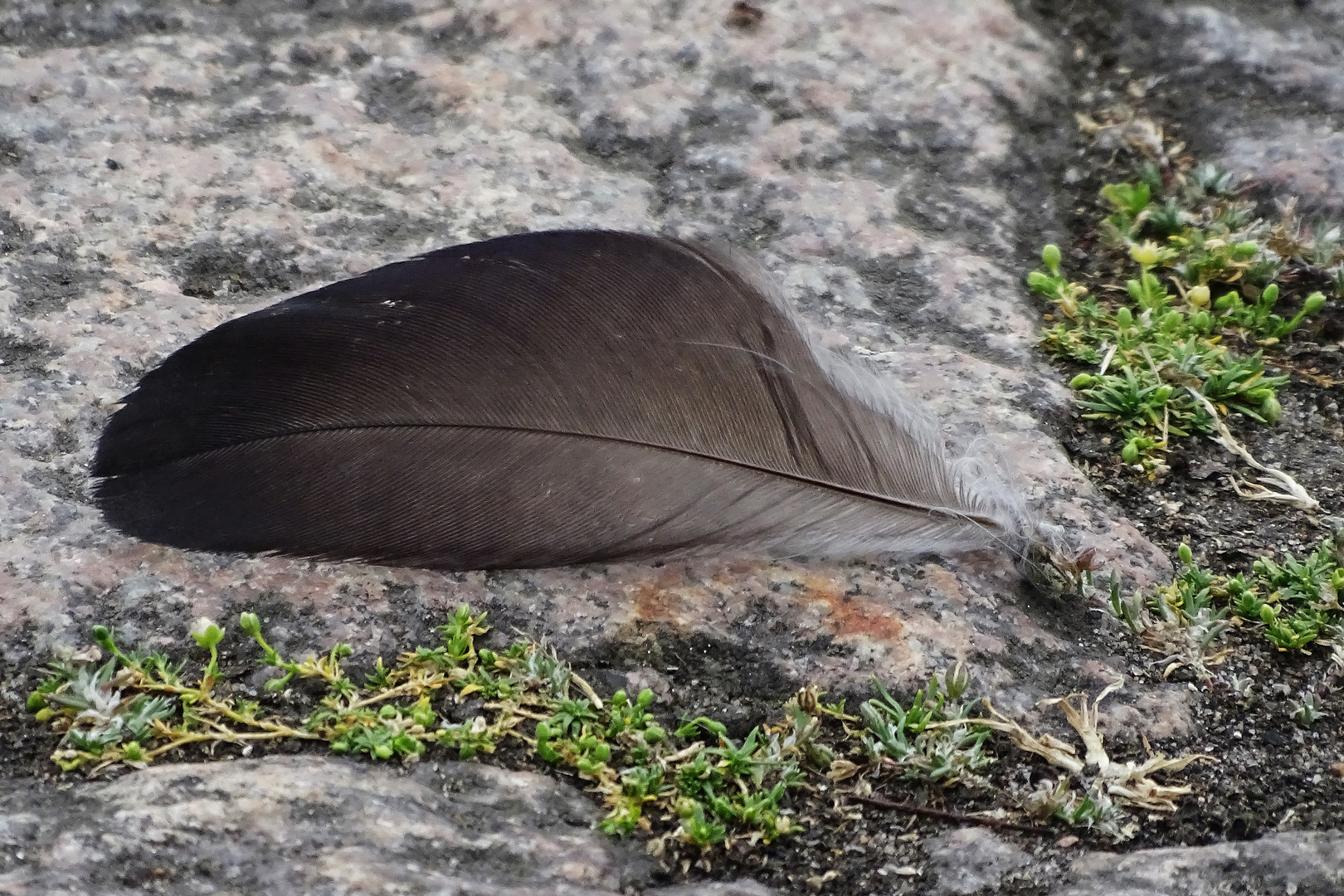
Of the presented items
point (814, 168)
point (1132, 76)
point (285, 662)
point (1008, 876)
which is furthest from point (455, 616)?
point (1132, 76)

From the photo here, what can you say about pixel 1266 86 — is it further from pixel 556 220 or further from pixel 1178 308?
pixel 556 220

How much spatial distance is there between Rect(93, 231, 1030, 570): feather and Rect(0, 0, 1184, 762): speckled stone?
0.24ft

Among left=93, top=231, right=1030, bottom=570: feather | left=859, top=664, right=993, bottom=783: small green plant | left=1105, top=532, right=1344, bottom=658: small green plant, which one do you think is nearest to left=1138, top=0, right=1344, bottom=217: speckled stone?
left=1105, top=532, right=1344, bottom=658: small green plant

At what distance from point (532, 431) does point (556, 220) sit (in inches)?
30.2

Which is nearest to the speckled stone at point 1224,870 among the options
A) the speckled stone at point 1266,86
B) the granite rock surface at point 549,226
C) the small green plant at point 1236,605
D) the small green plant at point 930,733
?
the granite rock surface at point 549,226

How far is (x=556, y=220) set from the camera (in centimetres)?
239

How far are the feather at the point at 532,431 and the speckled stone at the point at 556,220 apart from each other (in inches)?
2.8

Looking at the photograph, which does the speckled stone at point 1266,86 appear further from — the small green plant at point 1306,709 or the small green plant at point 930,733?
the small green plant at point 930,733

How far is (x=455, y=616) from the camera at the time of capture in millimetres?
1635

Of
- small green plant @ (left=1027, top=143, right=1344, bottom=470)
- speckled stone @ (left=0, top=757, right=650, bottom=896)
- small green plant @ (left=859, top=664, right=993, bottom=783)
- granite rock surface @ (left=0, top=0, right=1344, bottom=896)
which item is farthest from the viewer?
small green plant @ (left=1027, top=143, right=1344, bottom=470)

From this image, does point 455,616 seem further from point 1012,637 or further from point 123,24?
point 123,24

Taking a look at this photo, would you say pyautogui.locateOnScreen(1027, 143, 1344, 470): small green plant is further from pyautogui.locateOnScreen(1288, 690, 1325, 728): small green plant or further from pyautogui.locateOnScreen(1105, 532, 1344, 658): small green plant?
pyautogui.locateOnScreen(1288, 690, 1325, 728): small green plant

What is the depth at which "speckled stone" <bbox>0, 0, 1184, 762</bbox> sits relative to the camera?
5.47 feet

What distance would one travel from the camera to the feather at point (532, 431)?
1.66 metres
